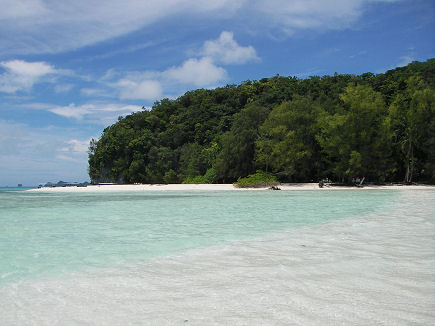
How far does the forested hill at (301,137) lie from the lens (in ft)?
98.4

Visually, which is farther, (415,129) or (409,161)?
(409,161)

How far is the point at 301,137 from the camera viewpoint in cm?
3341

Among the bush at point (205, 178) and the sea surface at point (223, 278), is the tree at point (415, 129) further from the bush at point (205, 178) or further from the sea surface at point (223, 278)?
the sea surface at point (223, 278)

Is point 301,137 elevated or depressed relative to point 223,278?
elevated

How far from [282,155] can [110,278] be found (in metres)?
30.2

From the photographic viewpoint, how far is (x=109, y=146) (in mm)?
59000

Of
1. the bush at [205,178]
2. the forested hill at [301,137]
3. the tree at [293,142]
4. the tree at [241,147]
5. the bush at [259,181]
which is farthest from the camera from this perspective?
the bush at [205,178]

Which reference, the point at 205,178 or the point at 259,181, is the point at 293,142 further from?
the point at 205,178

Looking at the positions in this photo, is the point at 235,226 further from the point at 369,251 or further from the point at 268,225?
the point at 369,251

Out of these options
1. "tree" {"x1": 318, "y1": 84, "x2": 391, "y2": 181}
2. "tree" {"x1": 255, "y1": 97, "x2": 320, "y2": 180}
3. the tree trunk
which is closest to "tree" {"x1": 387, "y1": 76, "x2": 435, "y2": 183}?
the tree trunk

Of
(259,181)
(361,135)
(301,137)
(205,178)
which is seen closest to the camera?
(361,135)

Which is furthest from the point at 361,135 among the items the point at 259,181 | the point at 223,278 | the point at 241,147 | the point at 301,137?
the point at 223,278

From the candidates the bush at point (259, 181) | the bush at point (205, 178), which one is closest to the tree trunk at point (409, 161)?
the bush at point (259, 181)

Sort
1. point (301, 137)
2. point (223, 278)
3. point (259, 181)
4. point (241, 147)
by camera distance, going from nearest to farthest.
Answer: point (223, 278) → point (259, 181) → point (301, 137) → point (241, 147)
